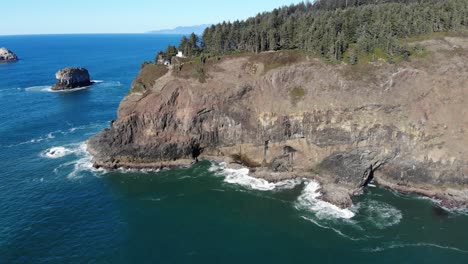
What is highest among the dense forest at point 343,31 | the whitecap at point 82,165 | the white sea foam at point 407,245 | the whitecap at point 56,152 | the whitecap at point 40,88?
the dense forest at point 343,31

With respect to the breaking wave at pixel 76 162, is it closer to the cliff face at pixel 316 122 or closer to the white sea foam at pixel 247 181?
the cliff face at pixel 316 122

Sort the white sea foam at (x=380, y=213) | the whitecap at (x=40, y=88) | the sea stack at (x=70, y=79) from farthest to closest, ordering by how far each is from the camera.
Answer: the sea stack at (x=70, y=79) → the whitecap at (x=40, y=88) → the white sea foam at (x=380, y=213)

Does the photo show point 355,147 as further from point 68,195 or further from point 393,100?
point 68,195

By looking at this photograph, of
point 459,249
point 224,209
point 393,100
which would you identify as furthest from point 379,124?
point 224,209

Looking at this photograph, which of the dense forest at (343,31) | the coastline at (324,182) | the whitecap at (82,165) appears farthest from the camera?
the dense forest at (343,31)

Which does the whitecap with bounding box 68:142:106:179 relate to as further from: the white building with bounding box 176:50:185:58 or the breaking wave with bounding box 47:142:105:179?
the white building with bounding box 176:50:185:58

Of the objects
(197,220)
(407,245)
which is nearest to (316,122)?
(407,245)

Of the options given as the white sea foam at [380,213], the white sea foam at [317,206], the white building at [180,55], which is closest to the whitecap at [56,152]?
the white building at [180,55]

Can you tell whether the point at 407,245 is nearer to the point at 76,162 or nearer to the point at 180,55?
Result: the point at 76,162
